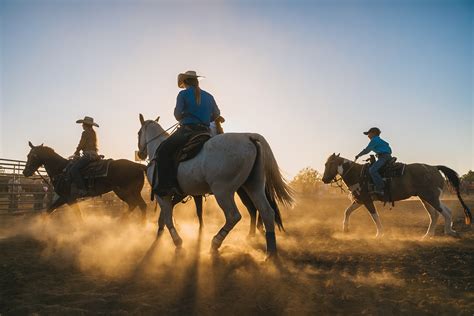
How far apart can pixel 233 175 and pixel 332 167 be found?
6.12m

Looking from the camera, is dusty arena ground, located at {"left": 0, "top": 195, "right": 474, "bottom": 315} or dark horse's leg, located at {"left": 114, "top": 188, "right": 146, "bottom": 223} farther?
dark horse's leg, located at {"left": 114, "top": 188, "right": 146, "bottom": 223}

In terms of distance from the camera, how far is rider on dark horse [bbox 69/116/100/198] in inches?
385

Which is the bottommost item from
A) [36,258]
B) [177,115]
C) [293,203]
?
[36,258]

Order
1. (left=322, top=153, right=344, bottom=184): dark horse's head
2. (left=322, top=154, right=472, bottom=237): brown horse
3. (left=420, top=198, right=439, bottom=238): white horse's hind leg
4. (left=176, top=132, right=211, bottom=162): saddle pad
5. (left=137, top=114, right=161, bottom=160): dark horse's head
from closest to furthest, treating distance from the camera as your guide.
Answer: (left=176, top=132, right=211, bottom=162): saddle pad
(left=137, top=114, right=161, bottom=160): dark horse's head
(left=420, top=198, right=439, bottom=238): white horse's hind leg
(left=322, top=154, right=472, bottom=237): brown horse
(left=322, top=153, right=344, bottom=184): dark horse's head

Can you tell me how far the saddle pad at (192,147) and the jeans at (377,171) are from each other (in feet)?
17.8

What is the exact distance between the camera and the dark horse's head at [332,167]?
11117 mm

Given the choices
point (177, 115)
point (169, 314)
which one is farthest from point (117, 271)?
point (177, 115)

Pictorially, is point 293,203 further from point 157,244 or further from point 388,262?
point 157,244

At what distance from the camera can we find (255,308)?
347cm

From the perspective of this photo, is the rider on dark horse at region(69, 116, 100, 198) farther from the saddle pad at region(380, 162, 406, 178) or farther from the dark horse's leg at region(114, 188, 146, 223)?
the saddle pad at region(380, 162, 406, 178)

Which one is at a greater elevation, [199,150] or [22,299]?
[199,150]

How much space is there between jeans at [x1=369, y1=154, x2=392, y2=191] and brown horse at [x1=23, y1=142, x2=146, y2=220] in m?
5.99

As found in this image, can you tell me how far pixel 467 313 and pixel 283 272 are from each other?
208 cm

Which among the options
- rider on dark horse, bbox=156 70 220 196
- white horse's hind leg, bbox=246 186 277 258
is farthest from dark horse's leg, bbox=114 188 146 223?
white horse's hind leg, bbox=246 186 277 258
